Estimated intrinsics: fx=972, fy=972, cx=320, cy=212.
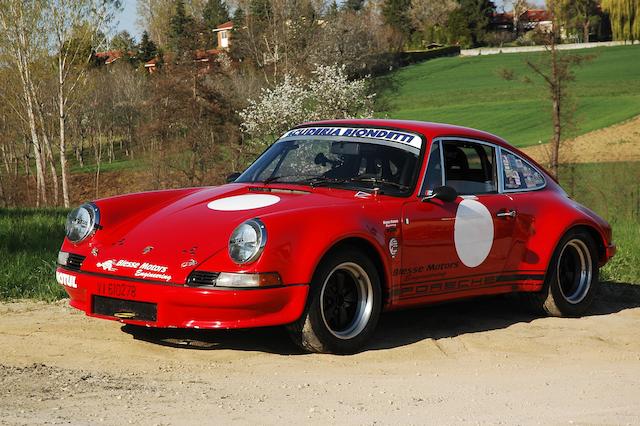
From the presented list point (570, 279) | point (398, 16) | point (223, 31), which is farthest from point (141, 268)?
point (223, 31)

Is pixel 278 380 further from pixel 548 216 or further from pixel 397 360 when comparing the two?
pixel 548 216

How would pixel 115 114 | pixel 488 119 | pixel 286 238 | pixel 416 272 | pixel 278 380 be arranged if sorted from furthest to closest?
pixel 115 114
pixel 488 119
pixel 416 272
pixel 286 238
pixel 278 380

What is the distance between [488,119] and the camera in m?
61.0

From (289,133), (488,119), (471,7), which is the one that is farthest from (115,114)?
(289,133)

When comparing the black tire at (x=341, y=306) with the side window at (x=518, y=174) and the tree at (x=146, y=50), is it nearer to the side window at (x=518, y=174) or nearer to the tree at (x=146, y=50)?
the side window at (x=518, y=174)

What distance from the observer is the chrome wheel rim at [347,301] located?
6.30 meters

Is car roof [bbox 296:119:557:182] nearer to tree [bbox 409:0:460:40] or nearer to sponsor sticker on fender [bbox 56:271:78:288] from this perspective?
sponsor sticker on fender [bbox 56:271:78:288]

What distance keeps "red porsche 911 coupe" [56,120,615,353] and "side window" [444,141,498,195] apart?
12 mm

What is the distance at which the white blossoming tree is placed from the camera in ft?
144

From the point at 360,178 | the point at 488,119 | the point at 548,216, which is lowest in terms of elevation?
the point at 488,119

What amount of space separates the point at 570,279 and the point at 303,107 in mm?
37367

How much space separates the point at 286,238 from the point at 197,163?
39.0 m

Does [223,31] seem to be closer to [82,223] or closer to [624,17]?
[624,17]

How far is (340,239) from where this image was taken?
20.1 ft
